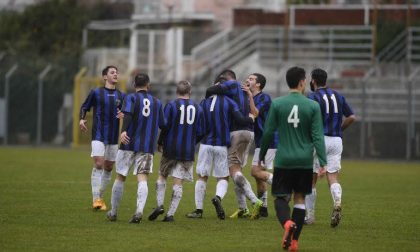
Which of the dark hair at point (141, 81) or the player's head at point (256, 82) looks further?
the player's head at point (256, 82)

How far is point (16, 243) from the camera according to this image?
1252 centimetres

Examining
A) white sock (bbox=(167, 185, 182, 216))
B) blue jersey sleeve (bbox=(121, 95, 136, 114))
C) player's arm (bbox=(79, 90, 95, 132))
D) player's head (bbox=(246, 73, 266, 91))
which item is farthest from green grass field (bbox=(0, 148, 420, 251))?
player's head (bbox=(246, 73, 266, 91))

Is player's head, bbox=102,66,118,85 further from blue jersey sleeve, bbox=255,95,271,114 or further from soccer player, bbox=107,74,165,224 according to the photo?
blue jersey sleeve, bbox=255,95,271,114

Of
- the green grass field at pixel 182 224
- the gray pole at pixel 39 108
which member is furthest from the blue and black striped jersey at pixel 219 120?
the gray pole at pixel 39 108

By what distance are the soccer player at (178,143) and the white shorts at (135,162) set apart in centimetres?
44

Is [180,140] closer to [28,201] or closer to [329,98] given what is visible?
[329,98]

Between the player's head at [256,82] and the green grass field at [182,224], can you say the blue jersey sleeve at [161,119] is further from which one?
the player's head at [256,82]

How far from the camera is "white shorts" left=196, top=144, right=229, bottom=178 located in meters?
15.9

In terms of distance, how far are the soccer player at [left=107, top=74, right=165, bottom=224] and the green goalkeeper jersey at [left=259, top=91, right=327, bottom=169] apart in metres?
3.00

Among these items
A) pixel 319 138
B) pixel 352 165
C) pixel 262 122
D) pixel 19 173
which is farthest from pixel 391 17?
pixel 319 138

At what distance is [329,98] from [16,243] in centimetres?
508

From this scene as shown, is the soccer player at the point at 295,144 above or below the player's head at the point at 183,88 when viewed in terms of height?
below

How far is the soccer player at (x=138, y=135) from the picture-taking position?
14977 mm

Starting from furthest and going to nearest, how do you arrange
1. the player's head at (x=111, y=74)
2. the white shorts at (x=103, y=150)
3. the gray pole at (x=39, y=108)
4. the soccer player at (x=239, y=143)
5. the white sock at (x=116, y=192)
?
1. the gray pole at (x=39, y=108)
2. the white shorts at (x=103, y=150)
3. the player's head at (x=111, y=74)
4. the soccer player at (x=239, y=143)
5. the white sock at (x=116, y=192)
